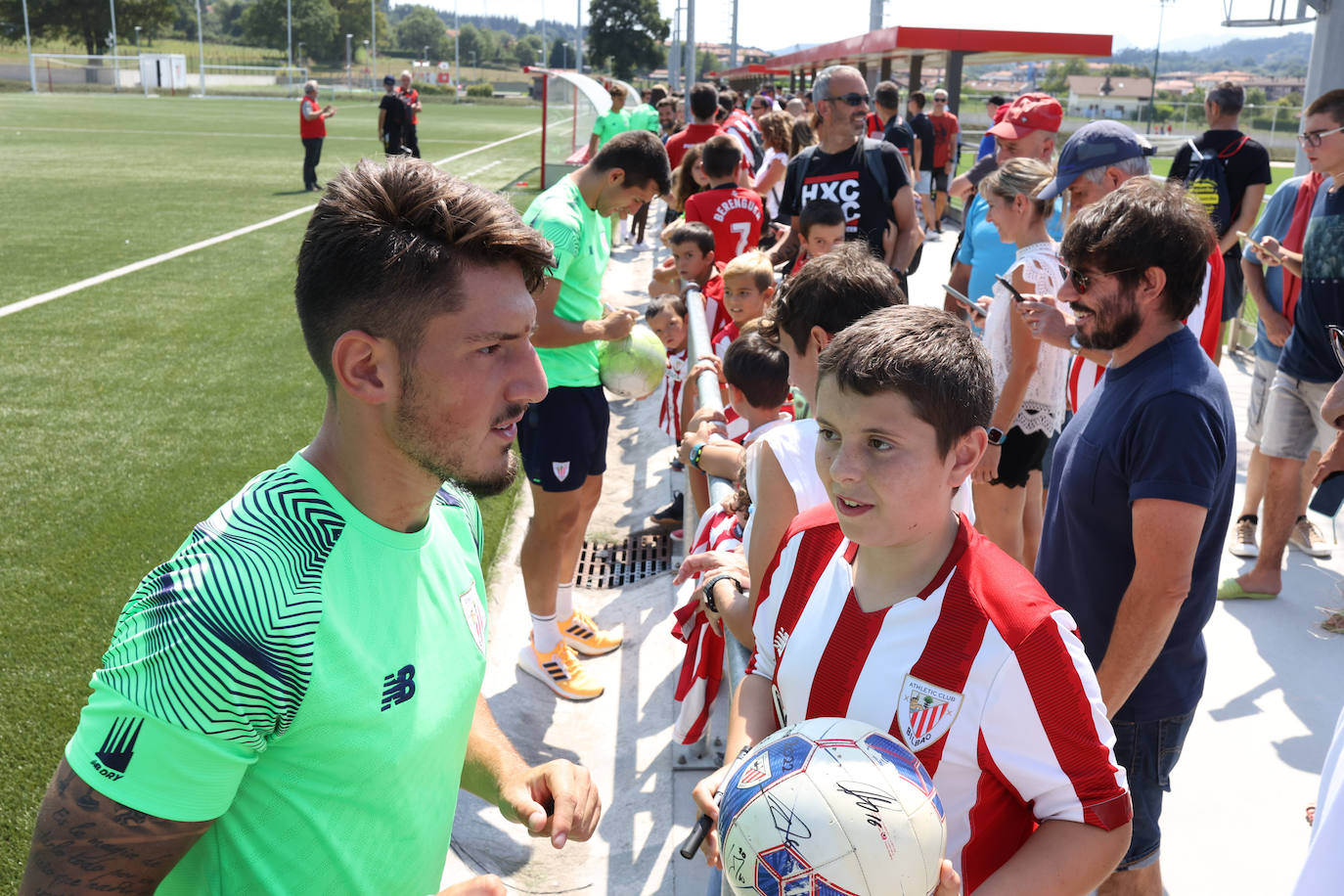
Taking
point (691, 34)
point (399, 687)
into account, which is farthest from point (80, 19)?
point (399, 687)

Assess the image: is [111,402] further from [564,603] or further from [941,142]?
[941,142]

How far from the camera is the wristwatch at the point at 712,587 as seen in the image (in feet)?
9.59

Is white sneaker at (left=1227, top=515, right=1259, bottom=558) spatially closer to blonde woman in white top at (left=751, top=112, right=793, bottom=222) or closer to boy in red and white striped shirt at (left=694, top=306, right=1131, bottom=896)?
boy in red and white striped shirt at (left=694, top=306, right=1131, bottom=896)

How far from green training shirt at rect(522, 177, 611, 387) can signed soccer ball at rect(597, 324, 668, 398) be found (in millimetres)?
61

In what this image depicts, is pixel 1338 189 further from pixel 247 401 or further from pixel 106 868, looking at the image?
pixel 247 401

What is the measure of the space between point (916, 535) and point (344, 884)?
1.16 meters

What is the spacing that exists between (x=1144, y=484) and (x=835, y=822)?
56.0 inches

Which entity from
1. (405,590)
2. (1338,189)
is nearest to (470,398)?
(405,590)

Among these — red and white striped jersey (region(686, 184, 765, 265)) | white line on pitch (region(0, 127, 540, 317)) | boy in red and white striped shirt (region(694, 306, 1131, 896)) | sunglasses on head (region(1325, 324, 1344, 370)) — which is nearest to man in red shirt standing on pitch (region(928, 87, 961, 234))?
white line on pitch (region(0, 127, 540, 317))

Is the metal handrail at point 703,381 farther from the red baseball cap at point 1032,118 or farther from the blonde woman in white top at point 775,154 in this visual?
the blonde woman in white top at point 775,154

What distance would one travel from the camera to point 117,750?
1.38 m

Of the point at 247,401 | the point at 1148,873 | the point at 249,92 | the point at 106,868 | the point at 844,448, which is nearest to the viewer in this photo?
the point at 106,868

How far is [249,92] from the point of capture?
79250mm

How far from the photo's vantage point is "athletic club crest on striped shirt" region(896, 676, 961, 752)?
69.8 inches
